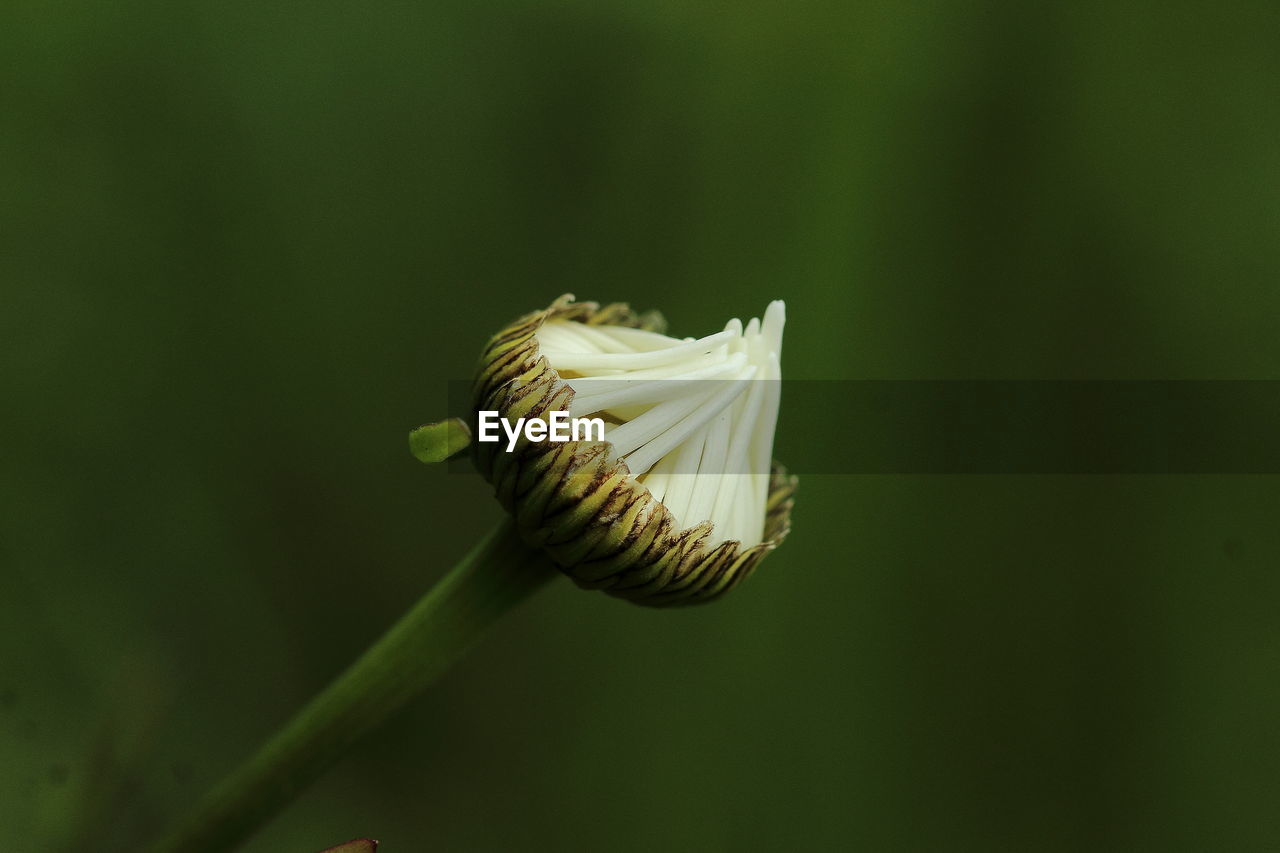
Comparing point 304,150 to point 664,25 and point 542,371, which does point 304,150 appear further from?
point 542,371

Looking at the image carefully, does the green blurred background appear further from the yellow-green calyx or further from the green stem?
the yellow-green calyx

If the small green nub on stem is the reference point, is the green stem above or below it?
below

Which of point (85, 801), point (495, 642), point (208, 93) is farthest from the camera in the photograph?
point (495, 642)

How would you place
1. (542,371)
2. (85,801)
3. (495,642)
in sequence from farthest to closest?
(495,642) → (85,801) → (542,371)

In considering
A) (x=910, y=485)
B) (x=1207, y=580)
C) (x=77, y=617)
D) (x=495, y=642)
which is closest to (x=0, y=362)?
(x=77, y=617)

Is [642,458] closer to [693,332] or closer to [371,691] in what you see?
[371,691]

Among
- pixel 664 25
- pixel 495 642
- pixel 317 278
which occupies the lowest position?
pixel 495 642

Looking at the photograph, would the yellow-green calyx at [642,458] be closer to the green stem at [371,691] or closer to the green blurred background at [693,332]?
the green stem at [371,691]

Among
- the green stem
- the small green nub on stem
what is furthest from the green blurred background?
the small green nub on stem
